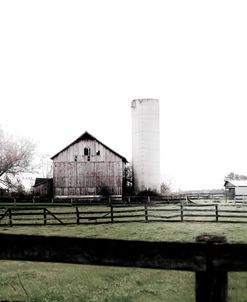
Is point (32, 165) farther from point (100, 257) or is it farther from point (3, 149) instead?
point (100, 257)

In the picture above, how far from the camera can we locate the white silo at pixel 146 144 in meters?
45.0

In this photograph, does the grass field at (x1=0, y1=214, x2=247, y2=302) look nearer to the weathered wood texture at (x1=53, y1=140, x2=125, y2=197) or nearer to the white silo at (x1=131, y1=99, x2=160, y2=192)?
the weathered wood texture at (x1=53, y1=140, x2=125, y2=197)

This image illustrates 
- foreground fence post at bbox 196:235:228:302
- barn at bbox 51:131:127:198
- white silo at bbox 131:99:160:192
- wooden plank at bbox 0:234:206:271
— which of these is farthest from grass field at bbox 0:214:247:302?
white silo at bbox 131:99:160:192

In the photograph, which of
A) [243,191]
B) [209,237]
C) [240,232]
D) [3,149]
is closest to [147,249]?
[209,237]

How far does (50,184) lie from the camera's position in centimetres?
4403

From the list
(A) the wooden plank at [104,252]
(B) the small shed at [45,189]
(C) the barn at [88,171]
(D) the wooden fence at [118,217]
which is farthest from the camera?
(B) the small shed at [45,189]

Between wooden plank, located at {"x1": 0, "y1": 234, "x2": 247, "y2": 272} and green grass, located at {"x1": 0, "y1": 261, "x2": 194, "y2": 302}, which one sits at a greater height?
wooden plank, located at {"x1": 0, "y1": 234, "x2": 247, "y2": 272}

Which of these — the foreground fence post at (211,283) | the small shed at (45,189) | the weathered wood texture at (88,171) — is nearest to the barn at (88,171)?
the weathered wood texture at (88,171)

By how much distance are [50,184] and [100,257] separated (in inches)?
1665

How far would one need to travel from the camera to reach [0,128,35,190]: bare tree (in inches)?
1971

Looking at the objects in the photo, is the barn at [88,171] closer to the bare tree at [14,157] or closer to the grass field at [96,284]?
the bare tree at [14,157]

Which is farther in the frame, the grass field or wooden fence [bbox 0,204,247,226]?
wooden fence [bbox 0,204,247,226]

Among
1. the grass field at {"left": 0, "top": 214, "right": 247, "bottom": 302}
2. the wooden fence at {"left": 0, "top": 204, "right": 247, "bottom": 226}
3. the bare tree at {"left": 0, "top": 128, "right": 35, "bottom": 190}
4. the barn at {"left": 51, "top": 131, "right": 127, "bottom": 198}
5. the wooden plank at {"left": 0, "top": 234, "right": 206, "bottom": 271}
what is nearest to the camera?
the wooden plank at {"left": 0, "top": 234, "right": 206, "bottom": 271}

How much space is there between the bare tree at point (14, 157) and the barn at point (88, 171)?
12333 millimetres
